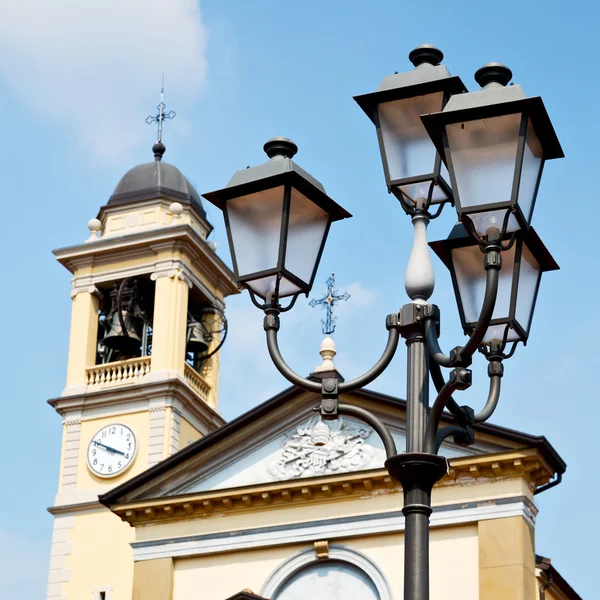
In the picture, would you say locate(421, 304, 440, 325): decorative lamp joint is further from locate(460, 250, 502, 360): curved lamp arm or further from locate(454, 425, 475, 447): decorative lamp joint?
locate(454, 425, 475, 447): decorative lamp joint

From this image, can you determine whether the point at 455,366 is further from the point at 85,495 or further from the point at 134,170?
the point at 134,170

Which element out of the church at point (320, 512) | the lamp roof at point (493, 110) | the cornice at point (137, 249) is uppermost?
the cornice at point (137, 249)

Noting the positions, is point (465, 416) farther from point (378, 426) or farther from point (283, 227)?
point (283, 227)

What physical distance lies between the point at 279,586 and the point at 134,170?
15519mm

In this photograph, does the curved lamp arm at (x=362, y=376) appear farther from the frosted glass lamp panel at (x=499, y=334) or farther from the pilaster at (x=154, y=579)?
the pilaster at (x=154, y=579)

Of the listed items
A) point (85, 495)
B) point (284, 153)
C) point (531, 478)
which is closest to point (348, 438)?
point (531, 478)

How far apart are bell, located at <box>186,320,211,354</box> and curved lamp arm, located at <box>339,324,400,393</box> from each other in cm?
2455

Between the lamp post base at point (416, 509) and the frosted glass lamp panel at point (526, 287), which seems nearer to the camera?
the lamp post base at point (416, 509)

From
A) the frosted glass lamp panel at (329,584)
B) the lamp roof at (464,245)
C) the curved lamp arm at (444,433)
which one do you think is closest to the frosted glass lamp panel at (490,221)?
the lamp roof at (464,245)

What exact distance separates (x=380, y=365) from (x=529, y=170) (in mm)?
1254

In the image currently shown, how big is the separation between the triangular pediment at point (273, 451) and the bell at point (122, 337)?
355 inches

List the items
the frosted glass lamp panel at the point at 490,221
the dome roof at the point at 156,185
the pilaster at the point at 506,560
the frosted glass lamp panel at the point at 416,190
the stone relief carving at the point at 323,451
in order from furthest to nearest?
1. the dome roof at the point at 156,185
2. the stone relief carving at the point at 323,451
3. the pilaster at the point at 506,560
4. the frosted glass lamp panel at the point at 416,190
5. the frosted glass lamp panel at the point at 490,221

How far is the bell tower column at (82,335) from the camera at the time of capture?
102 feet

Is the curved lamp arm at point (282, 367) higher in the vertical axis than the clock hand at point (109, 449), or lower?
lower
